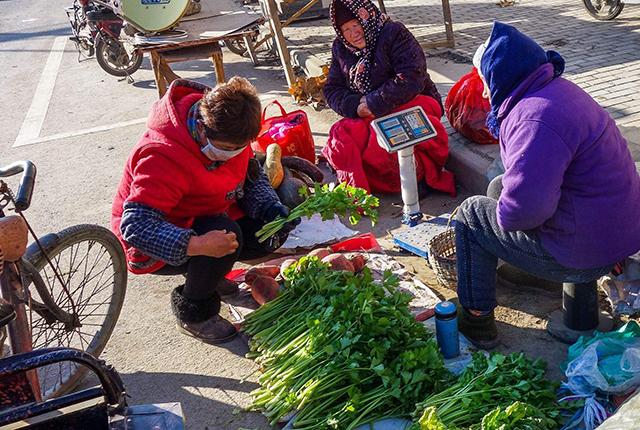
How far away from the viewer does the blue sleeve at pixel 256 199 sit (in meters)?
4.11

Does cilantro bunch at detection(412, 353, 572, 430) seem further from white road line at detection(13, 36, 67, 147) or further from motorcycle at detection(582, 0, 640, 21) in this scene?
white road line at detection(13, 36, 67, 147)

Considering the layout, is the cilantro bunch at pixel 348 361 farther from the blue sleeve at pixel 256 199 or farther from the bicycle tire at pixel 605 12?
the bicycle tire at pixel 605 12

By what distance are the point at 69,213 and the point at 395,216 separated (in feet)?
8.82

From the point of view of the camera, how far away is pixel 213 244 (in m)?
3.50

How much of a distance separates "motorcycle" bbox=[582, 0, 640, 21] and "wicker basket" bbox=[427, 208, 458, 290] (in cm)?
506

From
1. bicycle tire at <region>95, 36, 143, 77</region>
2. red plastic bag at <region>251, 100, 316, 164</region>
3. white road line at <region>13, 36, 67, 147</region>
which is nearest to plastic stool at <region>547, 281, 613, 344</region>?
red plastic bag at <region>251, 100, 316, 164</region>

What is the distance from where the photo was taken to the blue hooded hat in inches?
120

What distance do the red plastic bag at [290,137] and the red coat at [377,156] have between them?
0.41m

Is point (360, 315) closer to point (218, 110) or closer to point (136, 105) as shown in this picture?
point (218, 110)

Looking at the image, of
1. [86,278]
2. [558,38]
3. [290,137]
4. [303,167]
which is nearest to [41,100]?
[290,137]

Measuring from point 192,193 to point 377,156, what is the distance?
5.97 feet

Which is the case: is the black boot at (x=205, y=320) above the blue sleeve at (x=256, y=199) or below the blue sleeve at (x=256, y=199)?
→ below

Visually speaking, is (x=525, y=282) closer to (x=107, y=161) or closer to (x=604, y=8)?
(x=107, y=161)

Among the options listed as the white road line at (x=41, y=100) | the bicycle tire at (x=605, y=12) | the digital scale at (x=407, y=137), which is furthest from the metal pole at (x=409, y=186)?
the white road line at (x=41, y=100)
